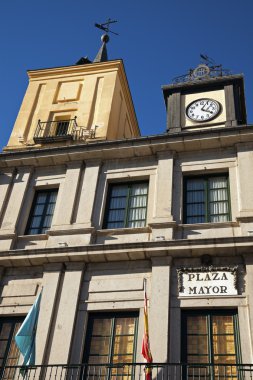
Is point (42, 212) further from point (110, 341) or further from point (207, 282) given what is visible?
point (207, 282)

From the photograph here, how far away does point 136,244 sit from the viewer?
13734 mm

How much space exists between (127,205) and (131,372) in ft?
18.1

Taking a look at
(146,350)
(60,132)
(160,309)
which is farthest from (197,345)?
(60,132)

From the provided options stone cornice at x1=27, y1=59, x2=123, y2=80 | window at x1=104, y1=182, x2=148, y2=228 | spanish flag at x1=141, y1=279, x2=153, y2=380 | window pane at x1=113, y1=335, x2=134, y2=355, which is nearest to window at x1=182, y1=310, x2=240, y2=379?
spanish flag at x1=141, y1=279, x2=153, y2=380

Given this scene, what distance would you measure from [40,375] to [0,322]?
2520mm

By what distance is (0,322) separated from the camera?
13938 millimetres

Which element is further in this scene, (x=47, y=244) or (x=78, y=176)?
(x=78, y=176)

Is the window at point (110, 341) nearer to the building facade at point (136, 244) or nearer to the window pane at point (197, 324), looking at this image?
the building facade at point (136, 244)

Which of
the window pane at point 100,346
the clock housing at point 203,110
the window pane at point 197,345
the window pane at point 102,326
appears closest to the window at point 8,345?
the window pane at point 100,346

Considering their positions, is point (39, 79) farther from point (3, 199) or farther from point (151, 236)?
point (151, 236)

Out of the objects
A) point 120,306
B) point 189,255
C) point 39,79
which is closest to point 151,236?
point 189,255

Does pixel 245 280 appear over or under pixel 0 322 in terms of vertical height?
over

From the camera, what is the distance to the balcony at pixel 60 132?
1909 centimetres

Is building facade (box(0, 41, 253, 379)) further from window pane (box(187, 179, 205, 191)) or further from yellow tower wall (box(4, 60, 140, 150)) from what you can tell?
yellow tower wall (box(4, 60, 140, 150))
